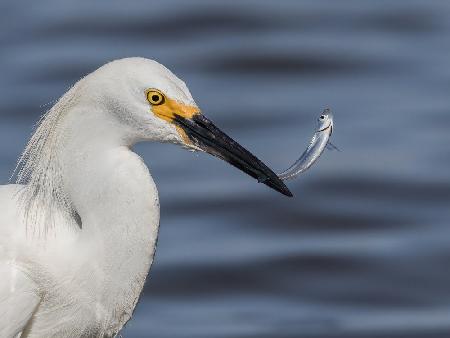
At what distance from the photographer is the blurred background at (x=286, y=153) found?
1070cm

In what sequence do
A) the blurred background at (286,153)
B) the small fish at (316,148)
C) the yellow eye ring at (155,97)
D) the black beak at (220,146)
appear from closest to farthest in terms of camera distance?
the yellow eye ring at (155,97)
the black beak at (220,146)
the small fish at (316,148)
the blurred background at (286,153)

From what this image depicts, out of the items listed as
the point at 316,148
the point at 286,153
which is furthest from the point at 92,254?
the point at 286,153

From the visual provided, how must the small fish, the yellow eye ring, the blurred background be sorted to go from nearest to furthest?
the yellow eye ring < the small fish < the blurred background

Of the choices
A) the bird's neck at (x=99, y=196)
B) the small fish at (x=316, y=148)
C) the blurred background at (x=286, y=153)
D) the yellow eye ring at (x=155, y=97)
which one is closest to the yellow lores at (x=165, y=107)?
the yellow eye ring at (x=155, y=97)

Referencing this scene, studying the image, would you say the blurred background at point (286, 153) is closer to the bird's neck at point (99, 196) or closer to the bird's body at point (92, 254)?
the bird's body at point (92, 254)

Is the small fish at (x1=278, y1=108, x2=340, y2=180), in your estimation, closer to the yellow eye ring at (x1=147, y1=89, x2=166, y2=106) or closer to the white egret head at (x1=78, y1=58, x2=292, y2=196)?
the white egret head at (x1=78, y1=58, x2=292, y2=196)

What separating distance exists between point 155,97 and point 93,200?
59cm

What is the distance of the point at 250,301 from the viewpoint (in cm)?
1073

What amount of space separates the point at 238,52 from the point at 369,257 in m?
4.19

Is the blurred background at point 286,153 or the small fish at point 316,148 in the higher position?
the blurred background at point 286,153

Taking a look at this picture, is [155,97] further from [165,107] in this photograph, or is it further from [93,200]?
[93,200]

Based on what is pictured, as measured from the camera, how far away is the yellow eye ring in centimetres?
646

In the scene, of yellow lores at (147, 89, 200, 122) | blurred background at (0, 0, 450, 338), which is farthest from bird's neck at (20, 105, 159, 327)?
blurred background at (0, 0, 450, 338)

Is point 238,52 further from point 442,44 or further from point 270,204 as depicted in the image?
point 270,204
